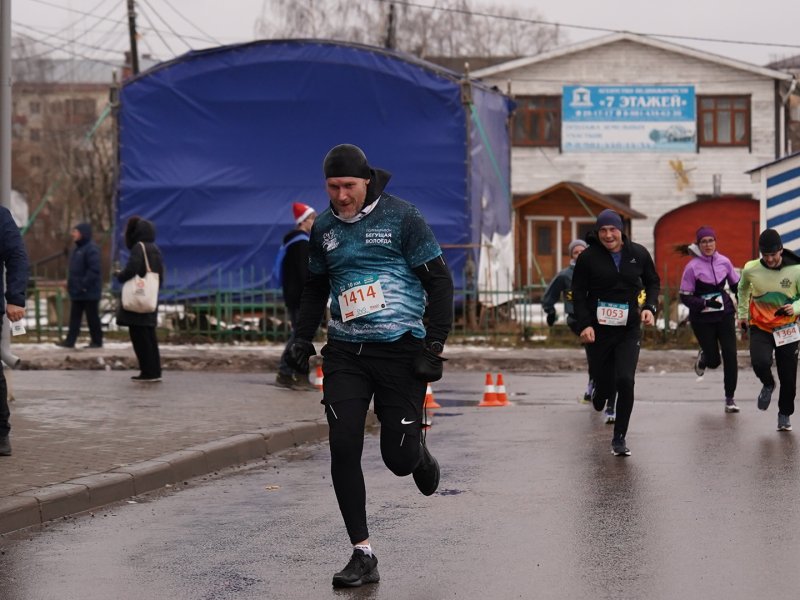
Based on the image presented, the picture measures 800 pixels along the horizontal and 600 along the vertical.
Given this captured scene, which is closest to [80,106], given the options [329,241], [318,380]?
[318,380]

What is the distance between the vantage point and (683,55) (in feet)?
155

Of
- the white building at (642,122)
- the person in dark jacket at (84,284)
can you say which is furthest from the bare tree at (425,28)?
the person in dark jacket at (84,284)

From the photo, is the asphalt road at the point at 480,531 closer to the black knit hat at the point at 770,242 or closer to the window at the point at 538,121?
the black knit hat at the point at 770,242

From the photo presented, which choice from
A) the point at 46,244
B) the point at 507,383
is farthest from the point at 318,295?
the point at 46,244

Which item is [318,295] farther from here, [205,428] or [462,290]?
[462,290]

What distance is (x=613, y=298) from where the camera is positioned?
36.6 ft

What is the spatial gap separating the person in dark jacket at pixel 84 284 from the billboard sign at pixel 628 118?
26478 mm

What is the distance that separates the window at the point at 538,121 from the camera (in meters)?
47.2

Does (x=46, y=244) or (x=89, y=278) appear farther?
(x=46, y=244)

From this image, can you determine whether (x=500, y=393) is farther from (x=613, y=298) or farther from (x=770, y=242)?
(x=613, y=298)

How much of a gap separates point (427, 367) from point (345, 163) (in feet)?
3.11

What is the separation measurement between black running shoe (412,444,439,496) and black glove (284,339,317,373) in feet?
2.30

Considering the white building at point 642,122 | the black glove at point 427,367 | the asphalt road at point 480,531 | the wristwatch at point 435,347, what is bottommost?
the asphalt road at point 480,531

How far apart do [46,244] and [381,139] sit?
5963cm
